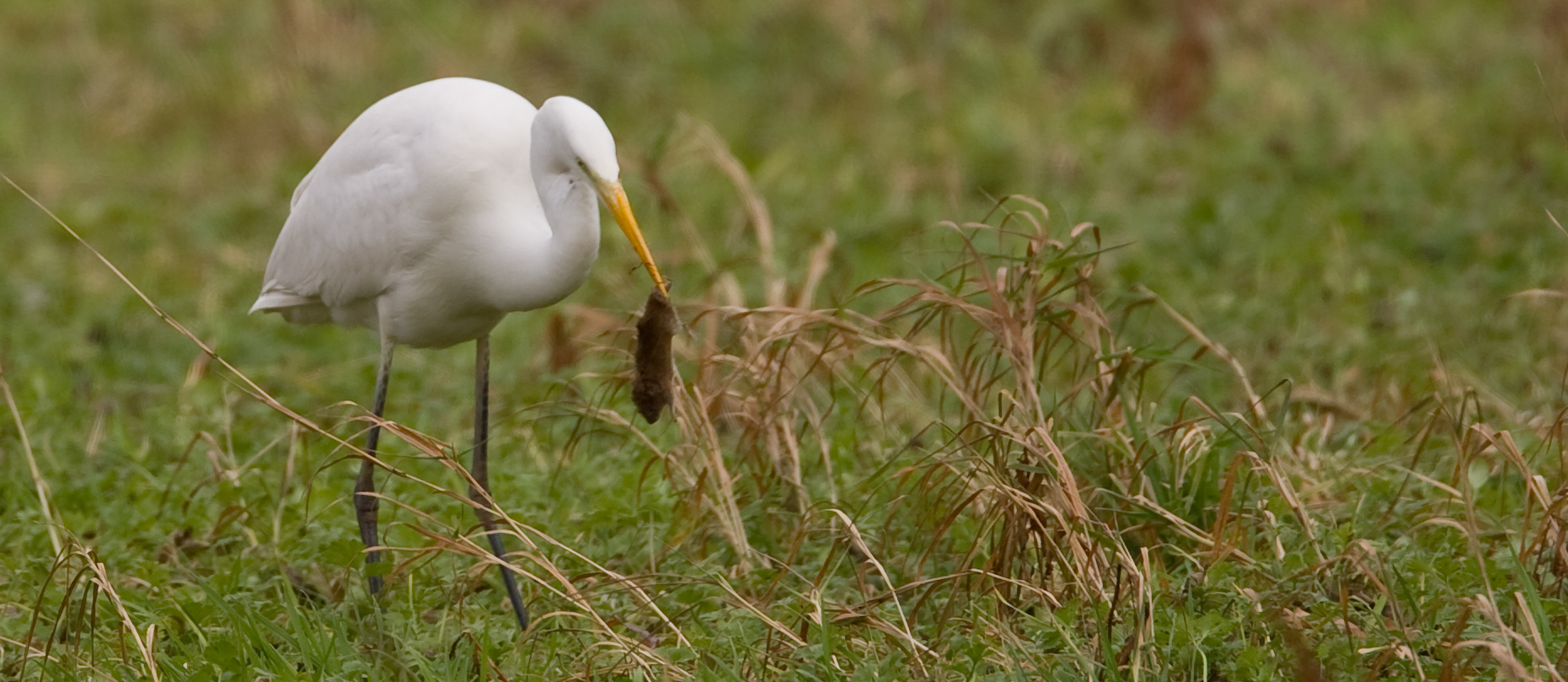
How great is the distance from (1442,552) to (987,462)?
→ 0.92 m

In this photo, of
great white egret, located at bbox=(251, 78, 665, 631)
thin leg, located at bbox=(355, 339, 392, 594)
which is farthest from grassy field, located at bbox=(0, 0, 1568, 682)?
great white egret, located at bbox=(251, 78, 665, 631)

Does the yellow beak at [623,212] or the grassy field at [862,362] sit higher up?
the yellow beak at [623,212]

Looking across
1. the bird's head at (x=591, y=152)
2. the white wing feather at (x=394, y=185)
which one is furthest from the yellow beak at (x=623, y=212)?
the white wing feather at (x=394, y=185)

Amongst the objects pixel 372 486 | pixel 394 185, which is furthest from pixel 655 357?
pixel 372 486

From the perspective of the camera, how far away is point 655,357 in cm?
297

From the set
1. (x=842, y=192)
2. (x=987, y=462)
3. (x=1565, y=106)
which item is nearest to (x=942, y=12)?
(x=842, y=192)

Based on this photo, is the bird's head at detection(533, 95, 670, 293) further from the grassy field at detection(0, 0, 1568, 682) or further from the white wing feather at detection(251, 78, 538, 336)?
the grassy field at detection(0, 0, 1568, 682)

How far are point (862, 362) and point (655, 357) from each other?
1.88 meters

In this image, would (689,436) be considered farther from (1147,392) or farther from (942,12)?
(942,12)

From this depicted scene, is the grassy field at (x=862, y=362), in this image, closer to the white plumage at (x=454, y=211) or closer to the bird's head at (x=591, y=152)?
the white plumage at (x=454, y=211)

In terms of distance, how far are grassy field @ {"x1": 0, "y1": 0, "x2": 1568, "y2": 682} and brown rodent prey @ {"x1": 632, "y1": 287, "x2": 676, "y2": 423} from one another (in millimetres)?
313

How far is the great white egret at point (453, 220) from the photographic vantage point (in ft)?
10.1

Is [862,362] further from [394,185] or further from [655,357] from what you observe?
[655,357]

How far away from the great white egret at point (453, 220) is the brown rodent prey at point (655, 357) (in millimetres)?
51
